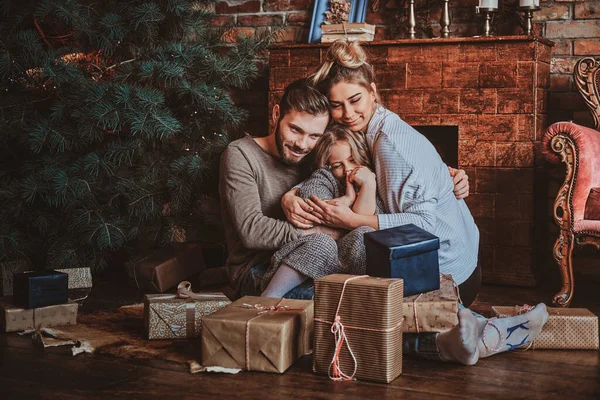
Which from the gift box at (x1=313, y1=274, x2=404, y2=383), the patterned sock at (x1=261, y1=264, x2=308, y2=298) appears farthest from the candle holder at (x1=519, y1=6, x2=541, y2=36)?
the gift box at (x1=313, y1=274, x2=404, y2=383)

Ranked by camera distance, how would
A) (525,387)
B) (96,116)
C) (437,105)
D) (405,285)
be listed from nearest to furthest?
(525,387), (405,285), (96,116), (437,105)

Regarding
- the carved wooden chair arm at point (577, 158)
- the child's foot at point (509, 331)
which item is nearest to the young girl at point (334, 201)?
the child's foot at point (509, 331)

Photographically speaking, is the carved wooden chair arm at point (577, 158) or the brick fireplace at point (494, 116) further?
the brick fireplace at point (494, 116)

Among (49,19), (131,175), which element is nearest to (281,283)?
(131,175)

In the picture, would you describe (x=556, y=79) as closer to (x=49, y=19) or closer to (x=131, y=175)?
(x=131, y=175)

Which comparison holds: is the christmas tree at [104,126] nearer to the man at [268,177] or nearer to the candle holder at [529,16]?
the man at [268,177]

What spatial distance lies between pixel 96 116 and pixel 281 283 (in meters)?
1.28

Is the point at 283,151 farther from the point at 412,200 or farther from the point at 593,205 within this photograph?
the point at 593,205

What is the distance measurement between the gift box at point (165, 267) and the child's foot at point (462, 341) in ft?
5.36

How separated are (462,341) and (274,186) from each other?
105 centimetres

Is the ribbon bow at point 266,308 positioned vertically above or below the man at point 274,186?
below

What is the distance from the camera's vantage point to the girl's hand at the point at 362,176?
266 cm

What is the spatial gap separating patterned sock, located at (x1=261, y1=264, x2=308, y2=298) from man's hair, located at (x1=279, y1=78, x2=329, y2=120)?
63 centimetres

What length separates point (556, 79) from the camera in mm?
3930
